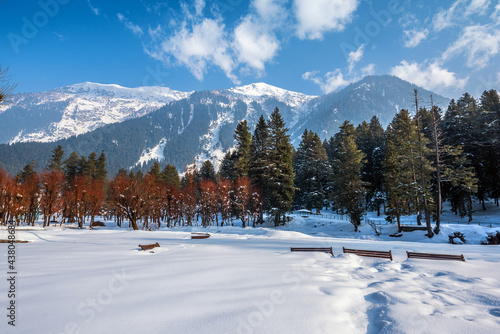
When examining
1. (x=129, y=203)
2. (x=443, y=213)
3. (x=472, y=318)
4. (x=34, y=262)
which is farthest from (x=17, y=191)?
(x=443, y=213)

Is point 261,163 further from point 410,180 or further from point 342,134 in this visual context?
point 342,134

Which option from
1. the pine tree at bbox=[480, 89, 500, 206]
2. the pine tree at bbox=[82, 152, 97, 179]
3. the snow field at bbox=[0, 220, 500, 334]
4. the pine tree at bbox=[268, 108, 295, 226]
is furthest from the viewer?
the pine tree at bbox=[82, 152, 97, 179]

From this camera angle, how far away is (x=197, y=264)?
9742 mm

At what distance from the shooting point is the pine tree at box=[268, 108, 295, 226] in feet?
107

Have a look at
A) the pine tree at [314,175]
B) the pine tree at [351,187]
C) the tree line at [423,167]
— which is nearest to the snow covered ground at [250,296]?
the tree line at [423,167]

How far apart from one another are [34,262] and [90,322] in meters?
8.41

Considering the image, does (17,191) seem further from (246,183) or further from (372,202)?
(372,202)

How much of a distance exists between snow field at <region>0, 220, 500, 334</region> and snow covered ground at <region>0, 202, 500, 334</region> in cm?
3

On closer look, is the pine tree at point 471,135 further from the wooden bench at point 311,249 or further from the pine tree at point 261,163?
the wooden bench at point 311,249

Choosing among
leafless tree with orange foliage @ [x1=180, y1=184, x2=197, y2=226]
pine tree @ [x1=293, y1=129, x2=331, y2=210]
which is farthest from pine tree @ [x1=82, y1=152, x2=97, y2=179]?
pine tree @ [x1=293, y1=129, x2=331, y2=210]

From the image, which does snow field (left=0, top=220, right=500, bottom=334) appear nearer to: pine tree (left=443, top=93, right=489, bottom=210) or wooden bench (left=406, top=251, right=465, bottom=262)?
wooden bench (left=406, top=251, right=465, bottom=262)

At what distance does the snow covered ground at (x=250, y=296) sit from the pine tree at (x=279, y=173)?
21.9m

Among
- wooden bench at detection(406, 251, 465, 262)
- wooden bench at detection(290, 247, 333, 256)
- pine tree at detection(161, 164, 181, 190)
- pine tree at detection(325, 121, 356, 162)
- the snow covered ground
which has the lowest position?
wooden bench at detection(290, 247, 333, 256)

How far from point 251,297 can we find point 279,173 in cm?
2757
